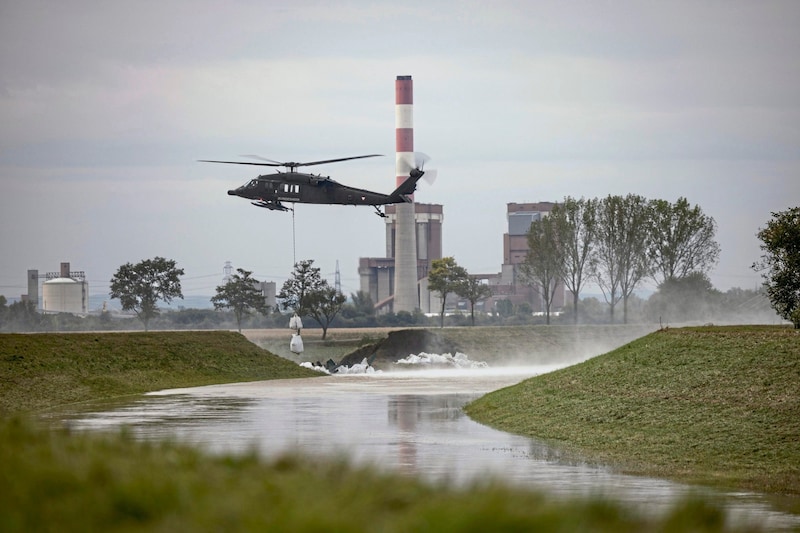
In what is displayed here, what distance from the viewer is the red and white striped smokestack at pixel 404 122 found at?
121m

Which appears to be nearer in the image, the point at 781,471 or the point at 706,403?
the point at 781,471

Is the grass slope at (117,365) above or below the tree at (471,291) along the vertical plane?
below

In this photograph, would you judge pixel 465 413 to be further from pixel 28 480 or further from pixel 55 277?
pixel 55 277

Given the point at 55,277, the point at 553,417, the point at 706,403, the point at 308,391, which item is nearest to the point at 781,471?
the point at 706,403

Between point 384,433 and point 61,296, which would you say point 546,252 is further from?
point 384,433

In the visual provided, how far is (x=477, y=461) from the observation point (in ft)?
67.9

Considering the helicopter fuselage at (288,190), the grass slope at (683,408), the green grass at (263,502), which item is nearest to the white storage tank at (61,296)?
the helicopter fuselage at (288,190)

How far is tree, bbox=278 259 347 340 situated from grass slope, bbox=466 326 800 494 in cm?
6072

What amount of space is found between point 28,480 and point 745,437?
1727cm

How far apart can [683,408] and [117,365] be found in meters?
26.7

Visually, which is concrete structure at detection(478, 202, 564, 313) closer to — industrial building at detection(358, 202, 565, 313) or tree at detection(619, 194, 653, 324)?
industrial building at detection(358, 202, 565, 313)

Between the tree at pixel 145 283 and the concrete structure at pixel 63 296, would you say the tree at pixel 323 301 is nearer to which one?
the tree at pixel 145 283

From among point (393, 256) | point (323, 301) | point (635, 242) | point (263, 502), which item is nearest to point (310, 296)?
point (323, 301)

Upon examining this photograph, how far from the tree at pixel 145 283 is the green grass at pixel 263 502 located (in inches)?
3442
